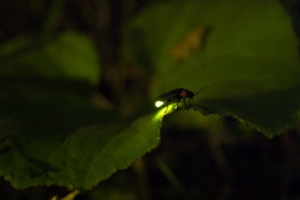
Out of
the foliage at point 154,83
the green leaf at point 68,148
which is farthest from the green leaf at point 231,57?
the green leaf at point 68,148

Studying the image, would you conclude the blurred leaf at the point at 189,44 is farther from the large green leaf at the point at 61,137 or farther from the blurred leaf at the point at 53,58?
the blurred leaf at the point at 53,58

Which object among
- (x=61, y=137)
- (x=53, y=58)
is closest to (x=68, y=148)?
(x=61, y=137)

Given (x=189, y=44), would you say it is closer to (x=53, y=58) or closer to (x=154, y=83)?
(x=154, y=83)

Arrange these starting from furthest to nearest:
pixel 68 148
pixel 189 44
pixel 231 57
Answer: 1. pixel 189 44
2. pixel 231 57
3. pixel 68 148

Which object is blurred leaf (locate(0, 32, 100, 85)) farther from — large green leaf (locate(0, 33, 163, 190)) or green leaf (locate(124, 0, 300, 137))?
green leaf (locate(124, 0, 300, 137))

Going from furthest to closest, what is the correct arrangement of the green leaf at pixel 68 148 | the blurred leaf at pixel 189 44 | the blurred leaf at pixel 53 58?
1. the blurred leaf at pixel 53 58
2. the blurred leaf at pixel 189 44
3. the green leaf at pixel 68 148

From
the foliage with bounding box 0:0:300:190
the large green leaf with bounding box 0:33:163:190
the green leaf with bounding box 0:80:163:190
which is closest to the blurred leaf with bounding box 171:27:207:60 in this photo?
the foliage with bounding box 0:0:300:190

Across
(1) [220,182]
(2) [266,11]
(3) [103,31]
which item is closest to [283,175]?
(1) [220,182]

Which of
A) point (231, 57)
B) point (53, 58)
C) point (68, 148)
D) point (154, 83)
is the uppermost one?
point (53, 58)
